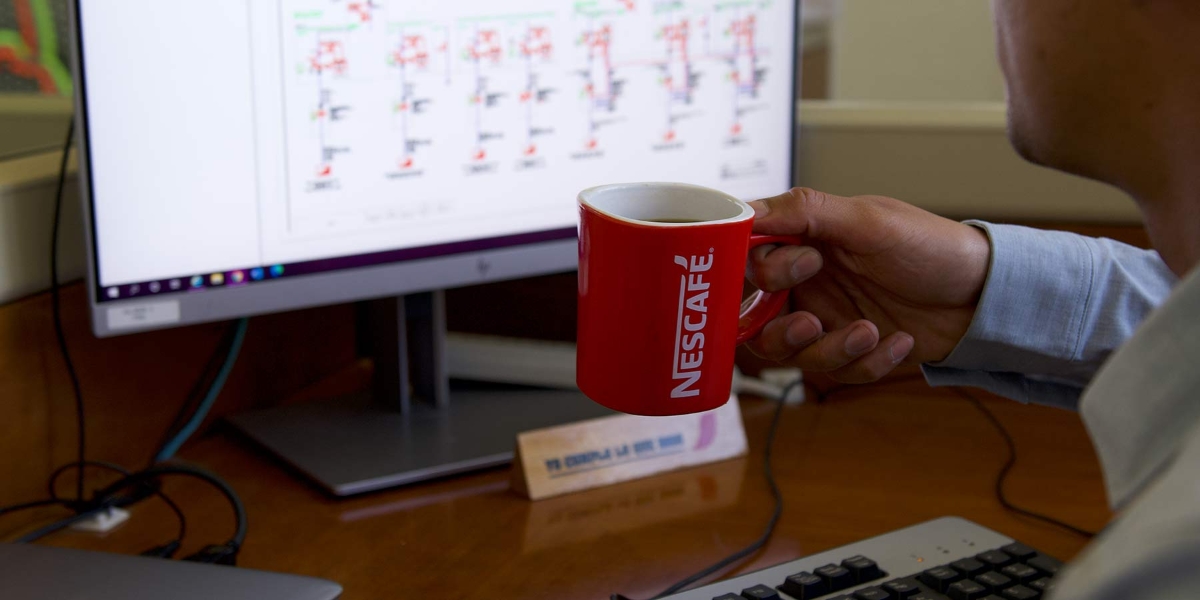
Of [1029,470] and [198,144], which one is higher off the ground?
[198,144]

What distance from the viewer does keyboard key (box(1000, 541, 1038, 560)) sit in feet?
2.12

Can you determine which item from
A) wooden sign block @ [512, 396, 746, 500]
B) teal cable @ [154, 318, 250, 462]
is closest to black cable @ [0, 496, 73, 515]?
teal cable @ [154, 318, 250, 462]

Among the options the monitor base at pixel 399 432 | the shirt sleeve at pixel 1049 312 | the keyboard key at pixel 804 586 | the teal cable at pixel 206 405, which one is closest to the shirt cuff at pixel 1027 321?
the shirt sleeve at pixel 1049 312

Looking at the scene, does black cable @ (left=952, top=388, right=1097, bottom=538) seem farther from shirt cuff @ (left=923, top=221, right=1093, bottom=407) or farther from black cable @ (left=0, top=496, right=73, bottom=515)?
black cable @ (left=0, top=496, right=73, bottom=515)

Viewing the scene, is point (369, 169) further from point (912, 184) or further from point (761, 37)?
point (912, 184)

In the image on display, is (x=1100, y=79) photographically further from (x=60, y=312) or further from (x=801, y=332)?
(x=60, y=312)

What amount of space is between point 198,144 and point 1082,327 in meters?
0.60

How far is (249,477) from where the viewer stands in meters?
0.83

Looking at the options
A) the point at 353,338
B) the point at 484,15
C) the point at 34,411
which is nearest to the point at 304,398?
the point at 353,338

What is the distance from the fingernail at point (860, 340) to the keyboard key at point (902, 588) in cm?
15

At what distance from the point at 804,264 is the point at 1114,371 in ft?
0.85

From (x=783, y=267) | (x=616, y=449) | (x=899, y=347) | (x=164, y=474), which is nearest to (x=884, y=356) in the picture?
(x=899, y=347)

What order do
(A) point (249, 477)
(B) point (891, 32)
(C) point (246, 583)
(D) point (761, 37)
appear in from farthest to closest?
(B) point (891, 32)
(D) point (761, 37)
(A) point (249, 477)
(C) point (246, 583)

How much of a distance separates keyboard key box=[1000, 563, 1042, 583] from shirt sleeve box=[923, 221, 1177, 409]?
0.52 ft
